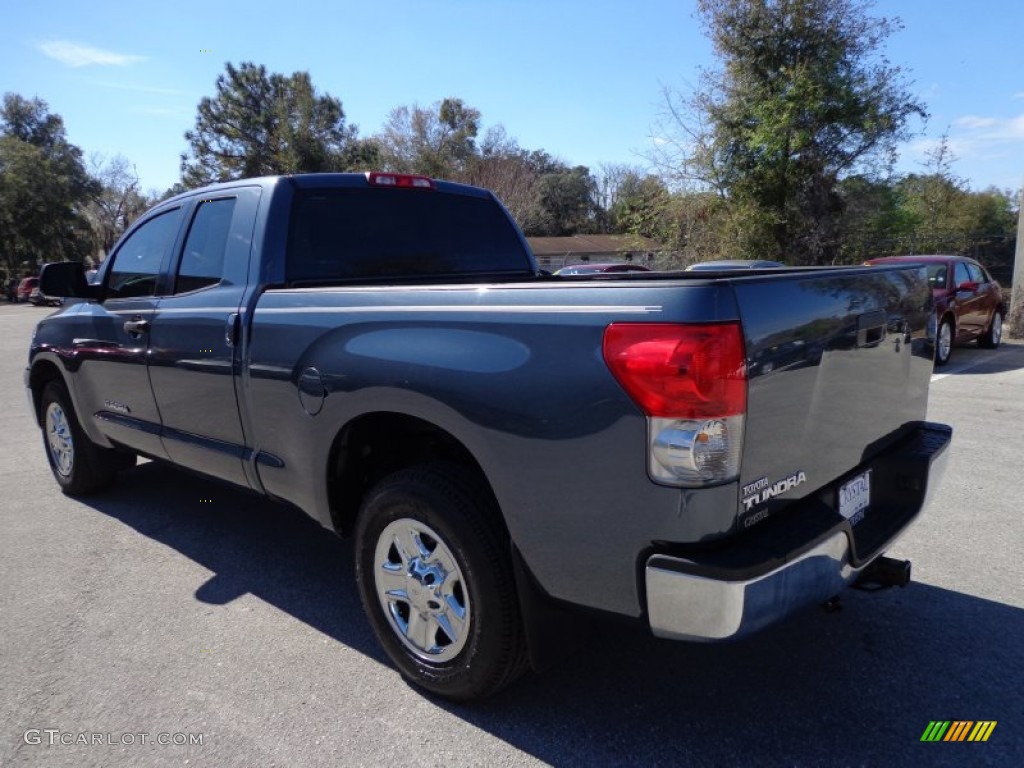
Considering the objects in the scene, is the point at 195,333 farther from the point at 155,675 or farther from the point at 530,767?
the point at 530,767

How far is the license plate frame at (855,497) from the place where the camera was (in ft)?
8.61

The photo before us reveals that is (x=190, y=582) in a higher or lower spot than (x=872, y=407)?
lower

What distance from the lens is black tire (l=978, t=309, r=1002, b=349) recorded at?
12.7 metres

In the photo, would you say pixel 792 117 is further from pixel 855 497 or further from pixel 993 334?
pixel 855 497

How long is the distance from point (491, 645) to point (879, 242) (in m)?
19.3

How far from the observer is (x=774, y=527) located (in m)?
2.25

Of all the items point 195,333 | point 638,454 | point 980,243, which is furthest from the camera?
point 980,243

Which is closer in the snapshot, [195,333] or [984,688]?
[984,688]

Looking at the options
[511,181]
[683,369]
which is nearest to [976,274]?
[683,369]

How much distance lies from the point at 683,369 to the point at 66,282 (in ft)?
13.5

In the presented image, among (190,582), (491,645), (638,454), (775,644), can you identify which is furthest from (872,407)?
(190,582)

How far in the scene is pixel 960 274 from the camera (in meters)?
11.5

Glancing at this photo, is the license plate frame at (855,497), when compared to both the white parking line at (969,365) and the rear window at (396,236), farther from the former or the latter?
the white parking line at (969,365)

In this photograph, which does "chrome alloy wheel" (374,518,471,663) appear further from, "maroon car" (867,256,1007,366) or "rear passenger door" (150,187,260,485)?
"maroon car" (867,256,1007,366)
